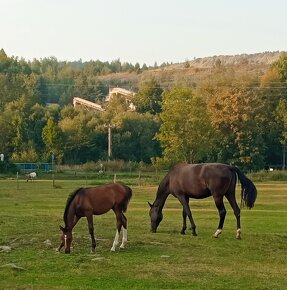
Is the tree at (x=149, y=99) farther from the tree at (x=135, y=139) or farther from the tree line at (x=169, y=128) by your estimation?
the tree at (x=135, y=139)

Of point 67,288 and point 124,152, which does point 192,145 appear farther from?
point 67,288

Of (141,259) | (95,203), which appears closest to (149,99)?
(95,203)

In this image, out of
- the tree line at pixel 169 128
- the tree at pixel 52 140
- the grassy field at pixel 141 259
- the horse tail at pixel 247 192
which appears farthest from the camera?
the tree at pixel 52 140

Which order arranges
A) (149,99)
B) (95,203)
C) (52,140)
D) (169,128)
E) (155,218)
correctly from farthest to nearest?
(149,99)
(52,140)
(169,128)
(155,218)
(95,203)

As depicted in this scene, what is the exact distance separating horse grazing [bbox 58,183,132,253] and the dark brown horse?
3.88 meters

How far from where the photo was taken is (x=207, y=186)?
2188 centimetres

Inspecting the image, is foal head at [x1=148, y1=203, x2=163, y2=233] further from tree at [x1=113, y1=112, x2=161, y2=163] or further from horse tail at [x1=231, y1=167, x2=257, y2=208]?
tree at [x1=113, y1=112, x2=161, y2=163]

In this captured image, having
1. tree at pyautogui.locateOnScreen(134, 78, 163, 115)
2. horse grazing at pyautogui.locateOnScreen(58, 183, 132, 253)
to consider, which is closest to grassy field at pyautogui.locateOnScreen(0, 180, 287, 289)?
horse grazing at pyautogui.locateOnScreen(58, 183, 132, 253)

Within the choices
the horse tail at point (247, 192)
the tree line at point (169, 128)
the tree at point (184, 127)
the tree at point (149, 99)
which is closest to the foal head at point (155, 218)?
the horse tail at point (247, 192)

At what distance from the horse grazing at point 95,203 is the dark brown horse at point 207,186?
388cm

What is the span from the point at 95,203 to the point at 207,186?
472cm

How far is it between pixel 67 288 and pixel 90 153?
93205 mm

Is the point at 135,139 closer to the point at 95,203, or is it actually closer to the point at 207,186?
the point at 207,186

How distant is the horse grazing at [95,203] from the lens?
18.2 meters
